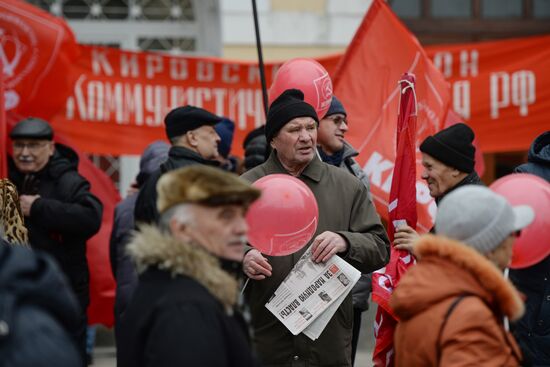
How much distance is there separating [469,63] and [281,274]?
5041 mm

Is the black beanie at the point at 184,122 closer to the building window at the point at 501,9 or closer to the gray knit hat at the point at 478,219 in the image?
the gray knit hat at the point at 478,219

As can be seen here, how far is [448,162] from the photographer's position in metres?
5.67

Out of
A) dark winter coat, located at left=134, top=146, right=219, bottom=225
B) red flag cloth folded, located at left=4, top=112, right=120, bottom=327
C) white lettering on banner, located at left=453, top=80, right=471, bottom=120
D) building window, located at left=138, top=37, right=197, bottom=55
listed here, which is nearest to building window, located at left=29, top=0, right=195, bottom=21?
building window, located at left=138, top=37, right=197, bottom=55

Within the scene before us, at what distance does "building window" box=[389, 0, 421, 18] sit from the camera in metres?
12.5

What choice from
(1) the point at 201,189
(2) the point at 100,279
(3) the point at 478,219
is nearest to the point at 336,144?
(2) the point at 100,279

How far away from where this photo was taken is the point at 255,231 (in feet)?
16.8

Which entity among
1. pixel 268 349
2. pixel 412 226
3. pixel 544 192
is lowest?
pixel 268 349

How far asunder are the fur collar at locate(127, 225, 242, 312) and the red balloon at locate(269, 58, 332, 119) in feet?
9.98

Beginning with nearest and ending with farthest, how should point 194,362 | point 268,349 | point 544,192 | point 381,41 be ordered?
1. point 194,362
2. point 544,192
3. point 268,349
4. point 381,41

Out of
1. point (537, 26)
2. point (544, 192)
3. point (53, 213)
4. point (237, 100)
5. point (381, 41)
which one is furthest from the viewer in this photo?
point (537, 26)

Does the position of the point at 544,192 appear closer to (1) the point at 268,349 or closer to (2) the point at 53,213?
(1) the point at 268,349

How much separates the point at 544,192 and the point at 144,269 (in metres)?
1.92

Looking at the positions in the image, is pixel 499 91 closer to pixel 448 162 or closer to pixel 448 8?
pixel 448 8

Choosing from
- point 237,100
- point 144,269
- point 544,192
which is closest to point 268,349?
point 544,192
